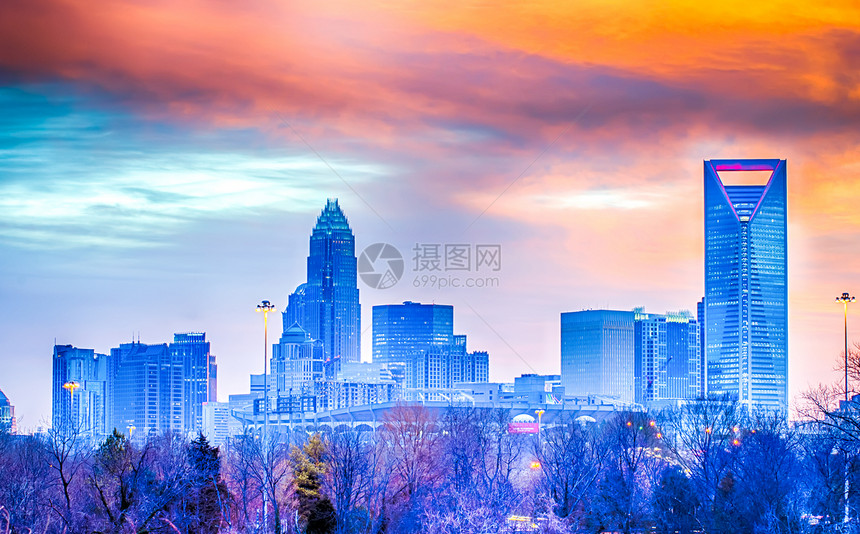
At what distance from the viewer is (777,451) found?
276ft

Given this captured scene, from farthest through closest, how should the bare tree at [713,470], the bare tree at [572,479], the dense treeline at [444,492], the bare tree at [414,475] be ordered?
the bare tree at [572,479] → the bare tree at [414,475] → the bare tree at [713,470] → the dense treeline at [444,492]

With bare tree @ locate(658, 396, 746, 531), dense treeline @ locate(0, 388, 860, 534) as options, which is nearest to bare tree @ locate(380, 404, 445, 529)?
dense treeline @ locate(0, 388, 860, 534)

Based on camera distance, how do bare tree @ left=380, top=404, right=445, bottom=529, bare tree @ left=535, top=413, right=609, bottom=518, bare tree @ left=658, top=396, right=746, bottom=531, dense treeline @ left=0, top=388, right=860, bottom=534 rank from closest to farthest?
1. dense treeline @ left=0, top=388, right=860, bottom=534
2. bare tree @ left=658, top=396, right=746, bottom=531
3. bare tree @ left=380, top=404, right=445, bottom=529
4. bare tree @ left=535, top=413, right=609, bottom=518

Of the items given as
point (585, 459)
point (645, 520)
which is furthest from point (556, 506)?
point (585, 459)

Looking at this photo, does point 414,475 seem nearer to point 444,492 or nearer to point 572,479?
point 444,492

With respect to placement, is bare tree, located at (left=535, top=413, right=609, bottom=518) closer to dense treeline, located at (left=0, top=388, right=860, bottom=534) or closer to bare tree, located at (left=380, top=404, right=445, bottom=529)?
dense treeline, located at (left=0, top=388, right=860, bottom=534)

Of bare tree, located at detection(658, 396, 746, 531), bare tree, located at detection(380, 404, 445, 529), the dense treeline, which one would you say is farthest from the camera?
bare tree, located at detection(380, 404, 445, 529)

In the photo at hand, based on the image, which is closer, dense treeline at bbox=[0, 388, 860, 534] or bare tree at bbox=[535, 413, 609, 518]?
dense treeline at bbox=[0, 388, 860, 534]

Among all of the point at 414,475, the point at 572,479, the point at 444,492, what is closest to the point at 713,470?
the point at 572,479

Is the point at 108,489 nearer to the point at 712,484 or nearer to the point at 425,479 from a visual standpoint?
the point at 425,479

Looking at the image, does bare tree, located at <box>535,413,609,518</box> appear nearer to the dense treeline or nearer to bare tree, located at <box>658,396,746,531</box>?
the dense treeline

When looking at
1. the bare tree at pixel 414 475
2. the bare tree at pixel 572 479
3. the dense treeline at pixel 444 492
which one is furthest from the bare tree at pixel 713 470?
the bare tree at pixel 414 475

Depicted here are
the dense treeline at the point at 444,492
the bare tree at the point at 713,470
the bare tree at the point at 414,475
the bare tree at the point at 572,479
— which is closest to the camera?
the dense treeline at the point at 444,492

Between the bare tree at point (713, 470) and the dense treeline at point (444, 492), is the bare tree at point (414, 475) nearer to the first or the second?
the dense treeline at point (444, 492)
